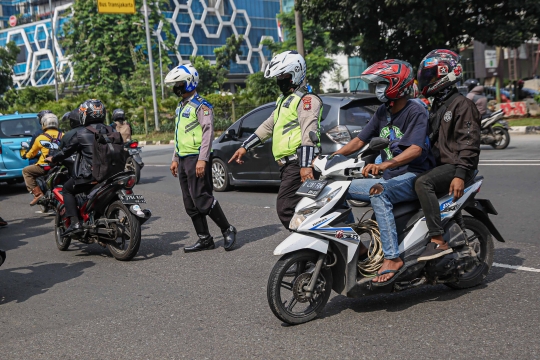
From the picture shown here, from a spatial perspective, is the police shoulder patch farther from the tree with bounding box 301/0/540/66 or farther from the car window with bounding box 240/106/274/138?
the tree with bounding box 301/0/540/66

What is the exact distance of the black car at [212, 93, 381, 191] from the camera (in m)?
10.2

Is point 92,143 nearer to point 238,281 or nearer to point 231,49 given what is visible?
point 238,281

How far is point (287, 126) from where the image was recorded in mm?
6297

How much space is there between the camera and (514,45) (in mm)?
23578

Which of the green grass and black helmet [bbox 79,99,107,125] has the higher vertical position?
black helmet [bbox 79,99,107,125]

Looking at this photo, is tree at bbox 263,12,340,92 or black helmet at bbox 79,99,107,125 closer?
black helmet at bbox 79,99,107,125

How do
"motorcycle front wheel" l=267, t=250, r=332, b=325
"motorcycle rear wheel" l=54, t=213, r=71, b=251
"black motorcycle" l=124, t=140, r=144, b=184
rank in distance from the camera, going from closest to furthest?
1. "motorcycle front wheel" l=267, t=250, r=332, b=325
2. "motorcycle rear wheel" l=54, t=213, r=71, b=251
3. "black motorcycle" l=124, t=140, r=144, b=184

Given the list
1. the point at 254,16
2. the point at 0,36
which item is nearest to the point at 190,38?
the point at 254,16

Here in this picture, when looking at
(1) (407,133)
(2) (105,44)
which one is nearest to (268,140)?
(1) (407,133)

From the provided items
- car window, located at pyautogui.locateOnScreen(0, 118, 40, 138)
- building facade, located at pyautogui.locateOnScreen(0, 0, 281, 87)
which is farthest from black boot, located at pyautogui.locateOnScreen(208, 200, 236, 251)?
building facade, located at pyautogui.locateOnScreen(0, 0, 281, 87)

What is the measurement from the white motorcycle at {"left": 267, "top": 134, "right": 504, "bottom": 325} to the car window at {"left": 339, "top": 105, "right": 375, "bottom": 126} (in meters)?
5.07

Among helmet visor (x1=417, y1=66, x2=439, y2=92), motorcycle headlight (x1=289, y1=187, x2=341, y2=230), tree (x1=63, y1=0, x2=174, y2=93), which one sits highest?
tree (x1=63, y1=0, x2=174, y2=93)

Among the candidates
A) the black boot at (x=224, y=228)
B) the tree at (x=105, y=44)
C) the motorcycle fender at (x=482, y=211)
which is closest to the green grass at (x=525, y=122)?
the black boot at (x=224, y=228)

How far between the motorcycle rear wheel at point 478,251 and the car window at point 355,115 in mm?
4967
